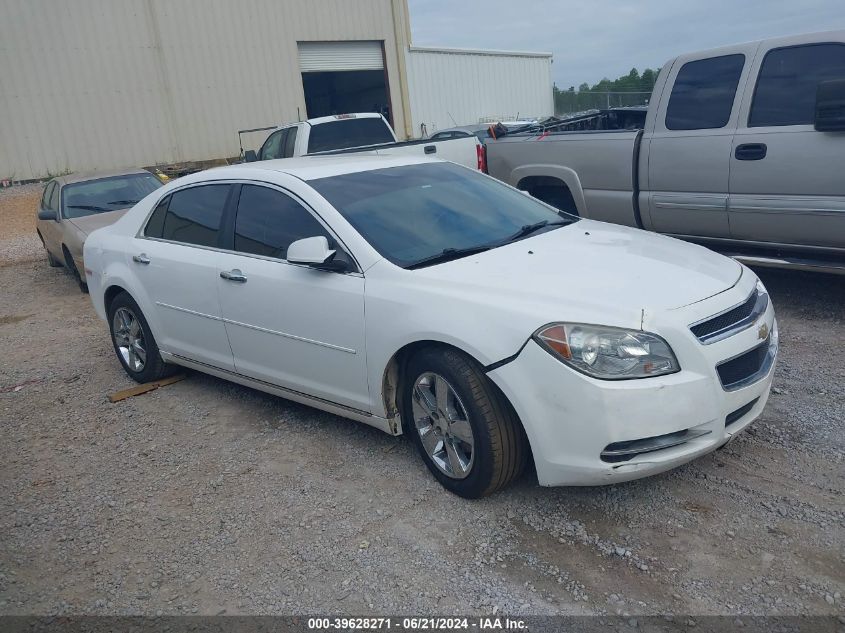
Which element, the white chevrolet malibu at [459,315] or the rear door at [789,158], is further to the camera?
the rear door at [789,158]

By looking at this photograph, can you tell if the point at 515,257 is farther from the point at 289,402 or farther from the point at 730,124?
the point at 730,124

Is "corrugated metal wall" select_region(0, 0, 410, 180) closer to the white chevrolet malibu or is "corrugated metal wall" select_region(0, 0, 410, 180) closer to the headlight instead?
the white chevrolet malibu

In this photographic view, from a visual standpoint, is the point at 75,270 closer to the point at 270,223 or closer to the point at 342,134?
the point at 342,134

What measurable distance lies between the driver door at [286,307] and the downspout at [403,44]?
21.7 metres

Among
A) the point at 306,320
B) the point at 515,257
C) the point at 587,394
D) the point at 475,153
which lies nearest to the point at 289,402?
the point at 306,320

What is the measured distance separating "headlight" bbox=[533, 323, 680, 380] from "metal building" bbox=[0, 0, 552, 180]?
1986 centimetres

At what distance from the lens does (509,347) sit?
3.40 metres

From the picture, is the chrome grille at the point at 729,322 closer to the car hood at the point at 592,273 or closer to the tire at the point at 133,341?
the car hood at the point at 592,273

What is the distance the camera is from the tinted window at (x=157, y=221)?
18.4ft

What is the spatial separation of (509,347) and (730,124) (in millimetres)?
3932

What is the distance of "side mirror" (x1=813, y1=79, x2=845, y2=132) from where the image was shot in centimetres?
543

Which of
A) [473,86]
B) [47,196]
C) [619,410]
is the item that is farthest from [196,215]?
[473,86]

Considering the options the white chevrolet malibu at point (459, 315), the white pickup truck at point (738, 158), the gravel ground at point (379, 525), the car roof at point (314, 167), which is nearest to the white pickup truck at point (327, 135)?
the white pickup truck at point (738, 158)

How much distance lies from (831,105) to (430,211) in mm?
3156
